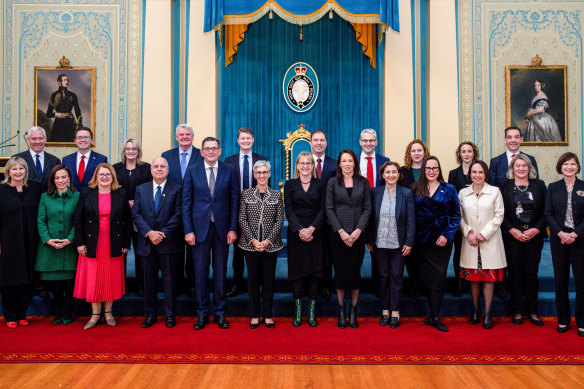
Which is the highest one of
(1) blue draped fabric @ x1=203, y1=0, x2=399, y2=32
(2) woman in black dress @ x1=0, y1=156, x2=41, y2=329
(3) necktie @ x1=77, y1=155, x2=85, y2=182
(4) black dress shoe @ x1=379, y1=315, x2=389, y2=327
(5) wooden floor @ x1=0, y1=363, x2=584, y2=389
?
(1) blue draped fabric @ x1=203, y1=0, x2=399, y2=32

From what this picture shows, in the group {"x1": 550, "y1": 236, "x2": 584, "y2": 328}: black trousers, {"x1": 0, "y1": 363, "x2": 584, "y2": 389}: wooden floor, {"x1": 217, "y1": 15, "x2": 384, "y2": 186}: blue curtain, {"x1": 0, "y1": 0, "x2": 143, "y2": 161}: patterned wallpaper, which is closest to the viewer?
{"x1": 0, "y1": 363, "x2": 584, "y2": 389}: wooden floor

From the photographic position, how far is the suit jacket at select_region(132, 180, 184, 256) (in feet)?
13.0

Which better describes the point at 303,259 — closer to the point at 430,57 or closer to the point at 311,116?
the point at 311,116

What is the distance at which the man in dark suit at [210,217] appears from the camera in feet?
12.9

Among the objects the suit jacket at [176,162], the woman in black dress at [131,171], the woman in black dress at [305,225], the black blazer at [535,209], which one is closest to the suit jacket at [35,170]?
the woman in black dress at [131,171]

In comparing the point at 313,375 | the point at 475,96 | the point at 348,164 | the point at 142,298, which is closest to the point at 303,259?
the point at 348,164

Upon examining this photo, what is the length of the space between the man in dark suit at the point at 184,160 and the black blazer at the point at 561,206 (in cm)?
303

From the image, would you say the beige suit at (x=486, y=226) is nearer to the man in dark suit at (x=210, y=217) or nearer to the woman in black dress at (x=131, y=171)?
the man in dark suit at (x=210, y=217)

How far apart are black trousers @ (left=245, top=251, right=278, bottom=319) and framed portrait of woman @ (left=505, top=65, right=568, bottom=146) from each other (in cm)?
510

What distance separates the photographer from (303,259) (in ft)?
13.0

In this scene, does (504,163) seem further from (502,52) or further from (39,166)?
(39,166)

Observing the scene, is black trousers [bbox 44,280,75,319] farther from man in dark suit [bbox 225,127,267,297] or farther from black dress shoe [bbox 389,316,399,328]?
black dress shoe [bbox 389,316,399,328]

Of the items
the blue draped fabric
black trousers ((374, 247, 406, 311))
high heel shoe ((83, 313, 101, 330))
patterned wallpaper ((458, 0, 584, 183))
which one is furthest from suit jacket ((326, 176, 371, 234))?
patterned wallpaper ((458, 0, 584, 183))

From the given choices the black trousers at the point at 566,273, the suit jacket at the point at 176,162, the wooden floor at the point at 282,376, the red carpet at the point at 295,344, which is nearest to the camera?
the wooden floor at the point at 282,376
